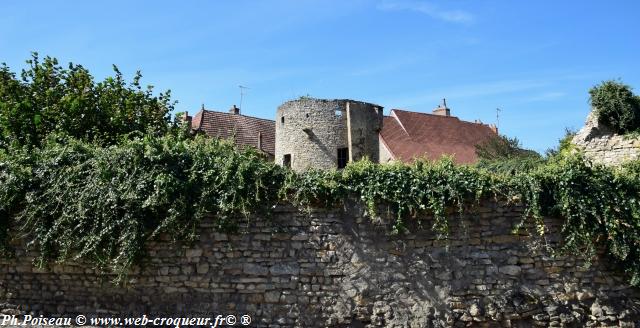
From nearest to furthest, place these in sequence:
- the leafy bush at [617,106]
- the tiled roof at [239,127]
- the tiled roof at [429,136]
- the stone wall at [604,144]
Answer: the stone wall at [604,144] → the leafy bush at [617,106] → the tiled roof at [429,136] → the tiled roof at [239,127]

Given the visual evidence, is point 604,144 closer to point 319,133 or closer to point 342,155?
point 342,155

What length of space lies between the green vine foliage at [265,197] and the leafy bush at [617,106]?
6.06 m

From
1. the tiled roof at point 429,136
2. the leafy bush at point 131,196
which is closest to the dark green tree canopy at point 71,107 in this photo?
the leafy bush at point 131,196

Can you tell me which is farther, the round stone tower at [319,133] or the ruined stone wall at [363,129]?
the ruined stone wall at [363,129]

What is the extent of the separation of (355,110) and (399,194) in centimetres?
1754

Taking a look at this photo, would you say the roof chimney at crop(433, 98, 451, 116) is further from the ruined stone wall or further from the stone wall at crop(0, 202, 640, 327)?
the stone wall at crop(0, 202, 640, 327)

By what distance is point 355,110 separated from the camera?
1021 inches

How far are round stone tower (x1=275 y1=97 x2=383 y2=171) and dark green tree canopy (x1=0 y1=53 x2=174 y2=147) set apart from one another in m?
8.84

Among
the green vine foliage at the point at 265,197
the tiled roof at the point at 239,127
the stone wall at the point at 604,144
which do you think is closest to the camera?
the green vine foliage at the point at 265,197

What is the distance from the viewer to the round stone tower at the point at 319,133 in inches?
995

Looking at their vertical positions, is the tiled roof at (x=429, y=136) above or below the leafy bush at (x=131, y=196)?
above

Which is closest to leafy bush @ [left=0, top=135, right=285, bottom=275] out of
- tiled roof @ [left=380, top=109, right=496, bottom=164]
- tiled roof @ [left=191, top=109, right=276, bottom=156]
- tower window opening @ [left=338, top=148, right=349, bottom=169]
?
tower window opening @ [left=338, top=148, right=349, bottom=169]

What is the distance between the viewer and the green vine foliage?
340 inches

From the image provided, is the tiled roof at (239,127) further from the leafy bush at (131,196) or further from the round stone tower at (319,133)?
the leafy bush at (131,196)
